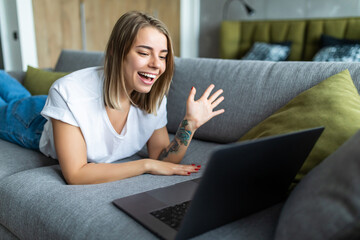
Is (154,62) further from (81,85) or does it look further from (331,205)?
(331,205)

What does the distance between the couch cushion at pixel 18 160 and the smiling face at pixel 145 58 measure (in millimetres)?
584

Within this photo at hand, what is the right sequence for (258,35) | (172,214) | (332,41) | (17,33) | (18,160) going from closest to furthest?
(172,214)
(18,160)
(332,41)
(17,33)
(258,35)

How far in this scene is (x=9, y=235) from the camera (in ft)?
4.00

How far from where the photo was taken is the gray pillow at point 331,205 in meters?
0.62

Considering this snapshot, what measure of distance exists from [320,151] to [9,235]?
1.11 meters

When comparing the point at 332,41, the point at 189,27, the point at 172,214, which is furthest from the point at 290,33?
the point at 172,214

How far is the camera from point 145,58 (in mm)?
1203

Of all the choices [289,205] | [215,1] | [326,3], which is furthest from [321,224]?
[215,1]

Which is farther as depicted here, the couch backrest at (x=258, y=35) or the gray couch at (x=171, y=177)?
the couch backrest at (x=258, y=35)

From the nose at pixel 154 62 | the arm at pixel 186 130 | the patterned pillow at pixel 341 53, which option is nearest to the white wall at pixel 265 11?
the patterned pillow at pixel 341 53

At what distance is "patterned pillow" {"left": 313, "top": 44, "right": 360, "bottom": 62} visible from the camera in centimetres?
290

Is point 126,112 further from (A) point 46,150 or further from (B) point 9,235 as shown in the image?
(B) point 9,235

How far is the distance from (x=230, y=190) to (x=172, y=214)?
0.22 m

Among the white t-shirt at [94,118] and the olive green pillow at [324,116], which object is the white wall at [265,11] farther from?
the white t-shirt at [94,118]
